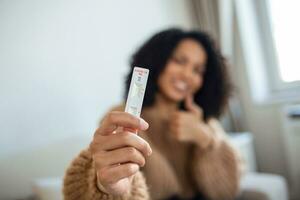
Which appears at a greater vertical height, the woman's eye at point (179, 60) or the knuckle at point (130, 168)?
the woman's eye at point (179, 60)

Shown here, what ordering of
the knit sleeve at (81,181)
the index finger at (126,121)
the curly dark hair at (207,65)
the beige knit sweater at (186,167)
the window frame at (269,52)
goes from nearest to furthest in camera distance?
1. the index finger at (126,121)
2. the knit sleeve at (81,181)
3. the beige knit sweater at (186,167)
4. the curly dark hair at (207,65)
5. the window frame at (269,52)

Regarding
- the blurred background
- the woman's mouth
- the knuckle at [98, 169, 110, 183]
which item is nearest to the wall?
the blurred background

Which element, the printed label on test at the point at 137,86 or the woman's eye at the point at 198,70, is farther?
the woman's eye at the point at 198,70

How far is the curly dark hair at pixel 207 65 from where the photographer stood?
1081 mm

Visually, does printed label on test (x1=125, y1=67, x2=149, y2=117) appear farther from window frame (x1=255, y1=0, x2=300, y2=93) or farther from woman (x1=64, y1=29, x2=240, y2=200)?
window frame (x1=255, y1=0, x2=300, y2=93)

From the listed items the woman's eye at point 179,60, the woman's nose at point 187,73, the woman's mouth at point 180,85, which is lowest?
the woman's mouth at point 180,85

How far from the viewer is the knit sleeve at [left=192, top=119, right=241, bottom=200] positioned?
1.04m

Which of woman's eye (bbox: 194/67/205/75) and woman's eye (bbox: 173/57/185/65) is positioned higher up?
woman's eye (bbox: 173/57/185/65)

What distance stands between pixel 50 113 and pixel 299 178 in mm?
1188

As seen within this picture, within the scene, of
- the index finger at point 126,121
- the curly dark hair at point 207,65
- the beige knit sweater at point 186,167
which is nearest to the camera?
the index finger at point 126,121

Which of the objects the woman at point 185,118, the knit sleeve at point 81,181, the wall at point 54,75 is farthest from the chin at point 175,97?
the knit sleeve at point 81,181

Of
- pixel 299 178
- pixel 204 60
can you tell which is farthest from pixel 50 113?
pixel 299 178

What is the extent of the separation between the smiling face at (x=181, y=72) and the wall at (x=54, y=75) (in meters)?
0.31

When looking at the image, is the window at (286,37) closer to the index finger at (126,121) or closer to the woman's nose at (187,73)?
the woman's nose at (187,73)
